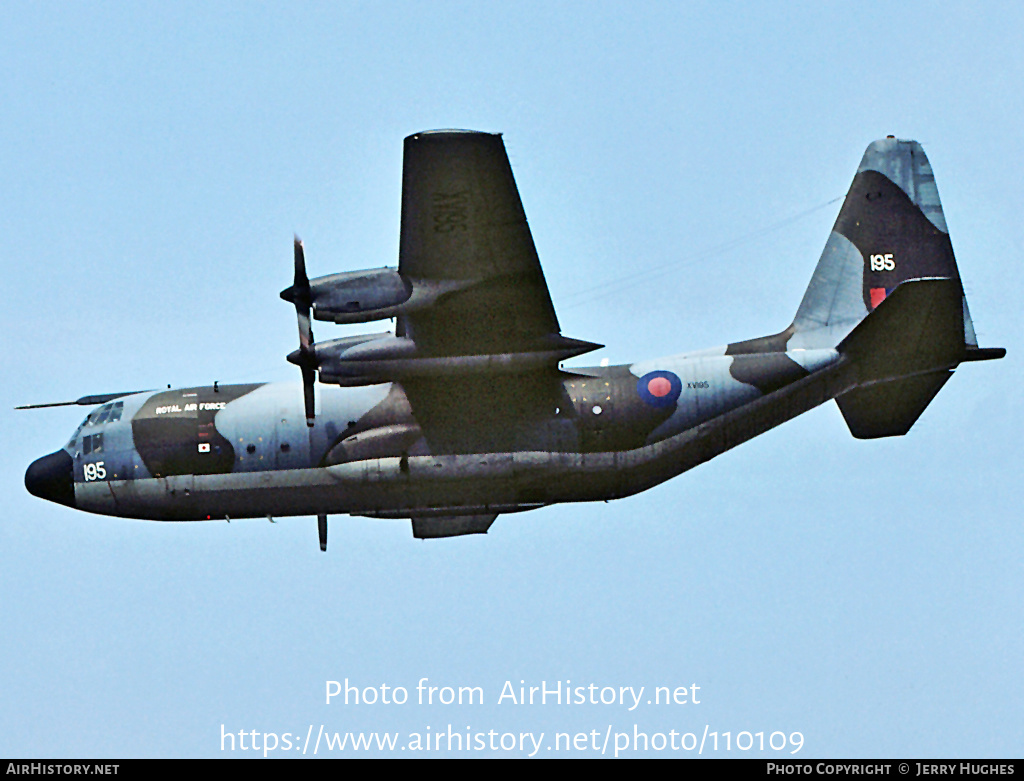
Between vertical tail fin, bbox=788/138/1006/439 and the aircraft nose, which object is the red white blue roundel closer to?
vertical tail fin, bbox=788/138/1006/439

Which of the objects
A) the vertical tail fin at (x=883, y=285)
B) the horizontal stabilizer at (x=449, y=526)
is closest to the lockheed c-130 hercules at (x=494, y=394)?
the vertical tail fin at (x=883, y=285)

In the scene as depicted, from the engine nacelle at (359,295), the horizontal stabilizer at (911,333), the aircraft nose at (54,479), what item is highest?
the engine nacelle at (359,295)

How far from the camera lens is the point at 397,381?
93.2 ft

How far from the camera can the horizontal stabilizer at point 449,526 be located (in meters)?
32.0

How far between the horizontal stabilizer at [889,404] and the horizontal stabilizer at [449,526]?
24.7 feet

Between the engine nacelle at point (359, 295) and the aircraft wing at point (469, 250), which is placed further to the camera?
the engine nacelle at point (359, 295)

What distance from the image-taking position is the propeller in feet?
89.6

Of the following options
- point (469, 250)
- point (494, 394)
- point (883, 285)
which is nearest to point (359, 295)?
point (469, 250)

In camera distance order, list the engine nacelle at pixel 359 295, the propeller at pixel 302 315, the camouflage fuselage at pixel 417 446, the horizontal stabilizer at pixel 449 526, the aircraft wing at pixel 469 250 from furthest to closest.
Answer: the horizontal stabilizer at pixel 449 526, the camouflage fuselage at pixel 417 446, the propeller at pixel 302 315, the engine nacelle at pixel 359 295, the aircraft wing at pixel 469 250

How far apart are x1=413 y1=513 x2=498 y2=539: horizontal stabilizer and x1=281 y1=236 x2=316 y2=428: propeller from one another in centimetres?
491

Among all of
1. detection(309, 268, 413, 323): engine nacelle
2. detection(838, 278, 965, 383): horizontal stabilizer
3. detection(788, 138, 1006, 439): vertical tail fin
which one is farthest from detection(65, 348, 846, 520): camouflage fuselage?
detection(309, 268, 413, 323): engine nacelle

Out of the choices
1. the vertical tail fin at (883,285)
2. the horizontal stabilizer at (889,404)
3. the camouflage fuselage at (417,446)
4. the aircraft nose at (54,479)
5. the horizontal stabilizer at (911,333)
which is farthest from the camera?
the aircraft nose at (54,479)

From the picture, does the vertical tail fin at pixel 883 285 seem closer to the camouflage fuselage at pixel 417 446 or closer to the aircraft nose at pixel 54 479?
the camouflage fuselage at pixel 417 446
